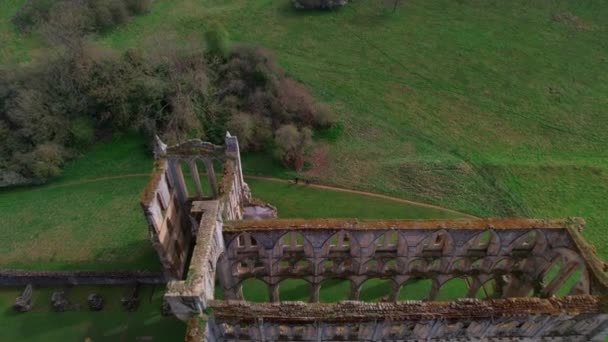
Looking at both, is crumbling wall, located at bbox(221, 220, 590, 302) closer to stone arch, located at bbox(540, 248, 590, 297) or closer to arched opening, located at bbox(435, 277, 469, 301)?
stone arch, located at bbox(540, 248, 590, 297)

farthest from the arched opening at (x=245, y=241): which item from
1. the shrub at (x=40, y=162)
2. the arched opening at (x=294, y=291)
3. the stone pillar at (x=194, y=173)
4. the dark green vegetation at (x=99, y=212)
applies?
the shrub at (x=40, y=162)

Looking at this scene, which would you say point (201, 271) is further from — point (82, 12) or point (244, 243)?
point (82, 12)

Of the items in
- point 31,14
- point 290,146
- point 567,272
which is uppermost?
point 31,14

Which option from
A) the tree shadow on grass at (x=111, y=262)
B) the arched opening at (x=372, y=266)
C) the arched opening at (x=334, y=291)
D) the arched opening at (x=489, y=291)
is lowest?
the tree shadow on grass at (x=111, y=262)

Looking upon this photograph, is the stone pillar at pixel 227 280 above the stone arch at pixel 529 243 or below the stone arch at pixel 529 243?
below

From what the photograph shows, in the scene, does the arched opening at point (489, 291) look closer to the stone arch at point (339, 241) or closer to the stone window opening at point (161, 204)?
the stone arch at point (339, 241)

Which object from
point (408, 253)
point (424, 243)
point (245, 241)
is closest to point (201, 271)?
point (245, 241)

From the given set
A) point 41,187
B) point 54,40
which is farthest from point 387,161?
point 54,40
